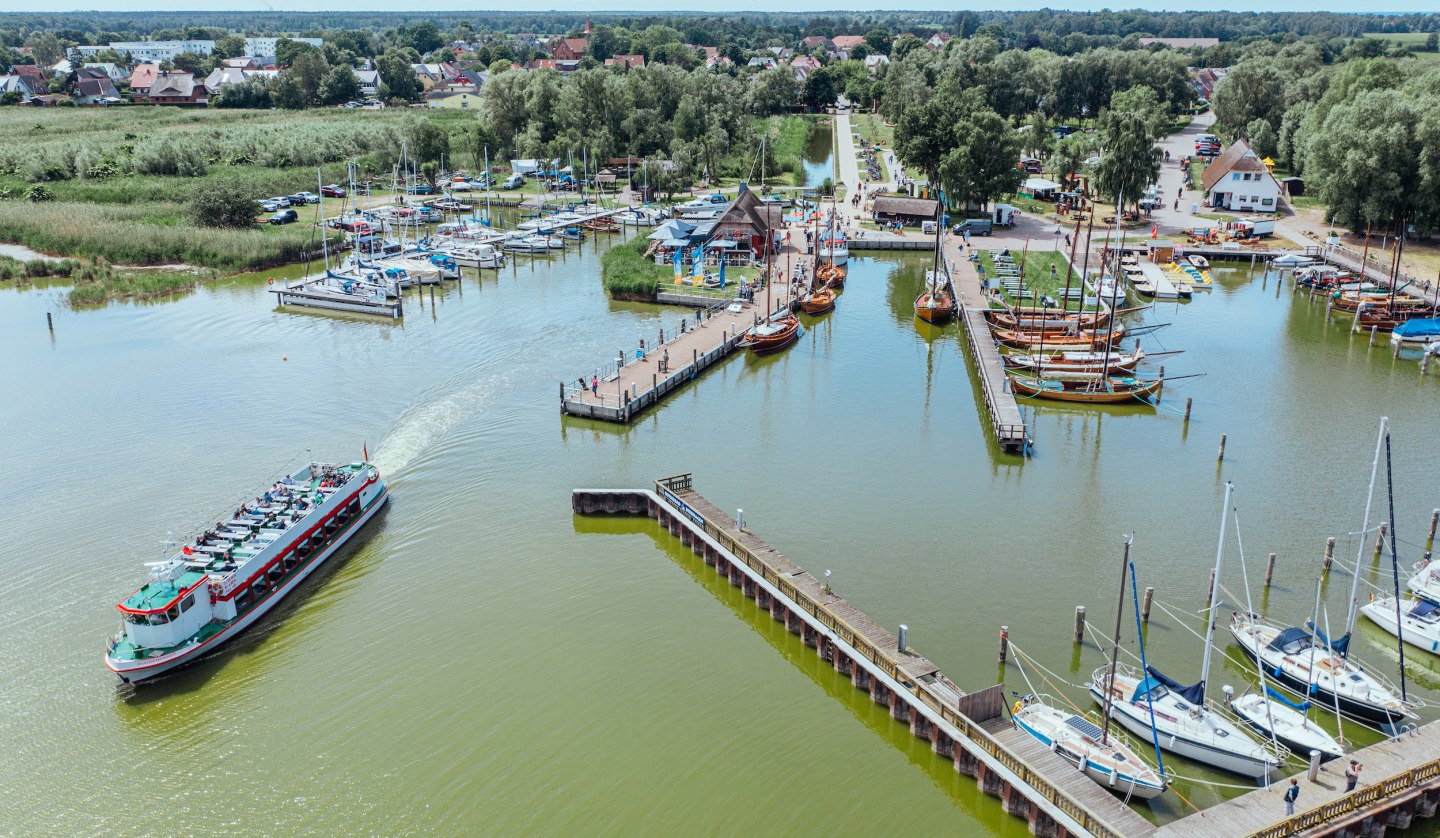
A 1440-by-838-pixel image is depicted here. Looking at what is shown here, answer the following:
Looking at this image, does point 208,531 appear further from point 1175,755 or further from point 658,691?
point 1175,755

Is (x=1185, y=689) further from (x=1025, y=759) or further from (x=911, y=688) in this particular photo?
(x=911, y=688)

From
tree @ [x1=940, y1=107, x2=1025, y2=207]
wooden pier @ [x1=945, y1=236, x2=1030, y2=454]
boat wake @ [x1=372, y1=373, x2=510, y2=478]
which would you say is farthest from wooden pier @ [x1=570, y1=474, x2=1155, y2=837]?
tree @ [x1=940, y1=107, x2=1025, y2=207]

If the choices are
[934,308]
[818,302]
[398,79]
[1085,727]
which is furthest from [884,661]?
[398,79]

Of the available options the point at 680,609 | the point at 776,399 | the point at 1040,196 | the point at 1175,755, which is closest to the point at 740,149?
the point at 1040,196

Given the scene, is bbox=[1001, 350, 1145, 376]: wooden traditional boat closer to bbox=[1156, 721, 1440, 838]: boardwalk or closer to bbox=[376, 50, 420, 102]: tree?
bbox=[1156, 721, 1440, 838]: boardwalk

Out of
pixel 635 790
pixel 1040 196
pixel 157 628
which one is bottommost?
pixel 635 790

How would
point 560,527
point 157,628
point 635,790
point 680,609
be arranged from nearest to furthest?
point 635,790 < point 157,628 < point 680,609 < point 560,527

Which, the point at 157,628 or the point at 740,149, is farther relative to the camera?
the point at 740,149

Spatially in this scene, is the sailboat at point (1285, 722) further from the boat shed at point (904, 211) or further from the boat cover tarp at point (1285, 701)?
the boat shed at point (904, 211)

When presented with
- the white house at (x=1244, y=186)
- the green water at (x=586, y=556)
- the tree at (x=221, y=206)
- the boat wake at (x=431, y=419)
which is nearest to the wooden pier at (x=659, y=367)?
the green water at (x=586, y=556)
